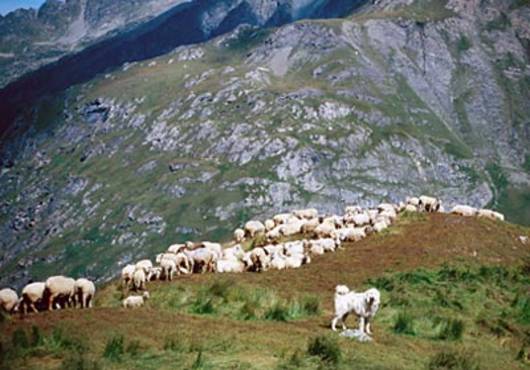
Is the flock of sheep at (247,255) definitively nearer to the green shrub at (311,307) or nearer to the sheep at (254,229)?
the sheep at (254,229)

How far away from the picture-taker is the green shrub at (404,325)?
2516cm

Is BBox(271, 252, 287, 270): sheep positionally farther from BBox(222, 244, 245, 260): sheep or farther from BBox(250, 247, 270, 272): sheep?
BBox(222, 244, 245, 260): sheep

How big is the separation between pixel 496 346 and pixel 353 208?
35305mm

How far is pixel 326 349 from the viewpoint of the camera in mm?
19125

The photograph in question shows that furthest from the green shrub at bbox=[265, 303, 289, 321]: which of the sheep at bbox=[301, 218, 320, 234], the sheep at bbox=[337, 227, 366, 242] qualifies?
the sheep at bbox=[301, 218, 320, 234]

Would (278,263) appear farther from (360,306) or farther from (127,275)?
(360,306)

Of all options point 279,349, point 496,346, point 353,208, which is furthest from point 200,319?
point 353,208

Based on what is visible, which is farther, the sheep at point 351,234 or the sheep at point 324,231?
the sheep at point 324,231

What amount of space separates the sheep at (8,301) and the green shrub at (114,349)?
32.8ft

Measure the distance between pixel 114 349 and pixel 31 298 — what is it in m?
10.3

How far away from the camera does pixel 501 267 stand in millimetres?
37500

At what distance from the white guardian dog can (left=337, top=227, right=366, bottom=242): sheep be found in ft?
74.3

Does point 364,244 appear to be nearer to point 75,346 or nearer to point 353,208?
point 353,208

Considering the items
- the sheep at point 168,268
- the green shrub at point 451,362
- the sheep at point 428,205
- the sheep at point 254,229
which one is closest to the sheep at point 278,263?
the sheep at point 168,268
